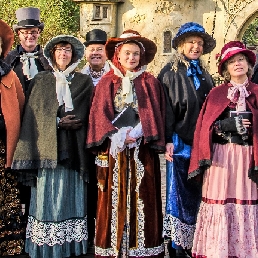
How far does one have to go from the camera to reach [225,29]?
20.7 metres

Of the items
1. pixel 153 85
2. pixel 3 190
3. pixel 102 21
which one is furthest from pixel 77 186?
pixel 102 21

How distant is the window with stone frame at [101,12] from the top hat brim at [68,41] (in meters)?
18.3

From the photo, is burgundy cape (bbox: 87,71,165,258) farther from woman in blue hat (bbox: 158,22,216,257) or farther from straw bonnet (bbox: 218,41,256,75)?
straw bonnet (bbox: 218,41,256,75)

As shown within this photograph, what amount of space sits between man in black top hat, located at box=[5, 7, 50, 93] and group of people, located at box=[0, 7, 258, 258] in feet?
1.94

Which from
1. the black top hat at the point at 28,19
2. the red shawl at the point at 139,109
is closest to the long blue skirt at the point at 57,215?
the red shawl at the point at 139,109

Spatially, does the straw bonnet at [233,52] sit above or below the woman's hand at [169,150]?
above

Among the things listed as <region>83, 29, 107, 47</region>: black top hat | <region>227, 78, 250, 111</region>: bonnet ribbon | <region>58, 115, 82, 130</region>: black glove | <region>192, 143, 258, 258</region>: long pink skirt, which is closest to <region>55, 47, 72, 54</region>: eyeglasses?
<region>58, 115, 82, 130</region>: black glove

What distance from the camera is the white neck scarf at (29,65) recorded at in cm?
545

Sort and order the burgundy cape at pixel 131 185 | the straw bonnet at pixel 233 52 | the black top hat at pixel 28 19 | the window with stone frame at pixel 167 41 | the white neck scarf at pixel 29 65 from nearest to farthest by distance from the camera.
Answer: the straw bonnet at pixel 233 52 < the burgundy cape at pixel 131 185 < the white neck scarf at pixel 29 65 < the black top hat at pixel 28 19 < the window with stone frame at pixel 167 41

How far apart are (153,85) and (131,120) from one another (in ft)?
1.24

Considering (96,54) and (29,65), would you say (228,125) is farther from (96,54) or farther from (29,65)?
(29,65)

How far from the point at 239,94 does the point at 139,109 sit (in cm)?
87

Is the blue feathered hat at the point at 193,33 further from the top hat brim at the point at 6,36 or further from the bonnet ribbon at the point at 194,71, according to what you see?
the top hat brim at the point at 6,36

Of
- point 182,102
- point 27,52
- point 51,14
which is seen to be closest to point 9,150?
point 27,52
